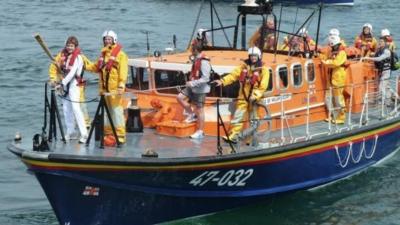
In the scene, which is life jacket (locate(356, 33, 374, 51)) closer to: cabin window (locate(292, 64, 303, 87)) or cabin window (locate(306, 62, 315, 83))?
cabin window (locate(306, 62, 315, 83))

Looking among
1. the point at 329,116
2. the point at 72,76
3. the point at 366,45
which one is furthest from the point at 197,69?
the point at 366,45

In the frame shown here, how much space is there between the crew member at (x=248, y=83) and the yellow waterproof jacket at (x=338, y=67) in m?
1.71

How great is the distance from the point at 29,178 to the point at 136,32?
18455 mm

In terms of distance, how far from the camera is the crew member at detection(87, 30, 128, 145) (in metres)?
10.3

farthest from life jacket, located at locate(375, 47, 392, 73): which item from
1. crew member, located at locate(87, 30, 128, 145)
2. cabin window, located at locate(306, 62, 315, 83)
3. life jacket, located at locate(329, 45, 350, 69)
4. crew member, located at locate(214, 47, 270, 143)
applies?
crew member, located at locate(87, 30, 128, 145)

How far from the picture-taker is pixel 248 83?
10797mm

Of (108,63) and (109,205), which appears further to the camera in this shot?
(109,205)

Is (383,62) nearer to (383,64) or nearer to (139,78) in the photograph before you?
(383,64)

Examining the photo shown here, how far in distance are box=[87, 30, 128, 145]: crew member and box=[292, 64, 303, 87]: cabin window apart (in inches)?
111

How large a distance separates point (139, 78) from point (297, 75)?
2402mm

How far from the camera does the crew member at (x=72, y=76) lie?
10.4 m

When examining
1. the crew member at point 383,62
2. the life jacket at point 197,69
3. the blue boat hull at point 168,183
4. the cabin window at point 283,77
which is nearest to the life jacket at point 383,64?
the crew member at point 383,62

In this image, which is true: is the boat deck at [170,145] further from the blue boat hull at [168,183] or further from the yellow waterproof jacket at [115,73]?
the yellow waterproof jacket at [115,73]

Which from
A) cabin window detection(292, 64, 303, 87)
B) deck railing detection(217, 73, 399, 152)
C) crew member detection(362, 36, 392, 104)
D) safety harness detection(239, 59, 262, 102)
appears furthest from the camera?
crew member detection(362, 36, 392, 104)
